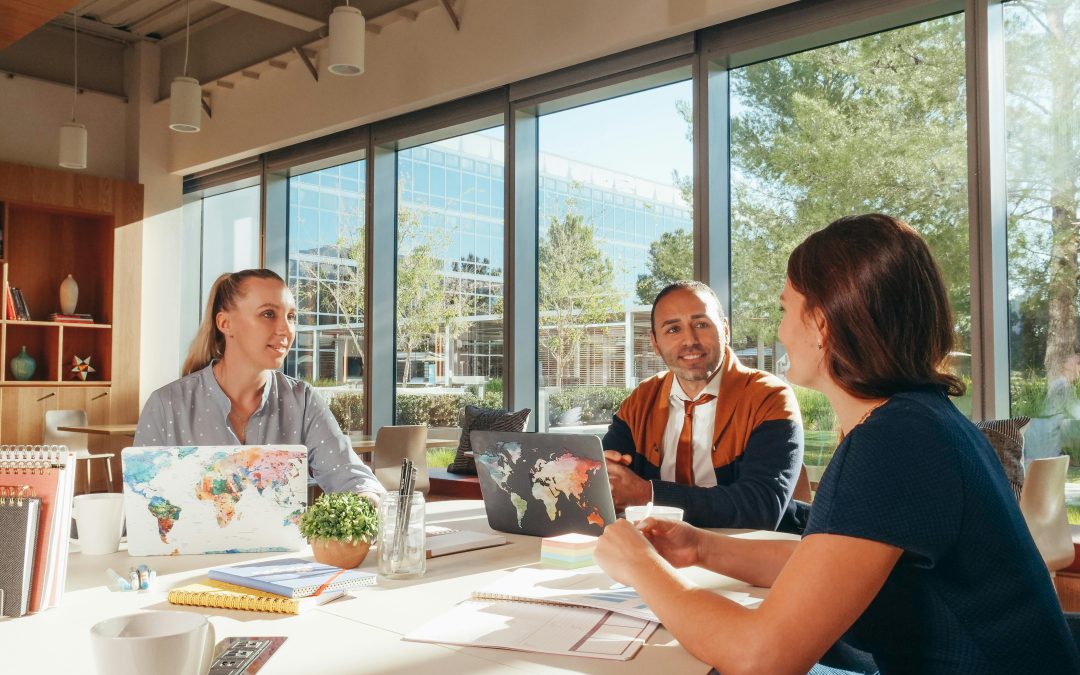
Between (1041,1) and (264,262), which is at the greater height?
(1041,1)

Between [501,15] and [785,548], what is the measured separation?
4.25 meters

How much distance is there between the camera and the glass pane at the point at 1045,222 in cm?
359

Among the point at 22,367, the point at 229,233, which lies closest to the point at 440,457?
the point at 229,233

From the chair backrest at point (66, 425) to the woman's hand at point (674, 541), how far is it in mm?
6085

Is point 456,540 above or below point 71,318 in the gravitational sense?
below

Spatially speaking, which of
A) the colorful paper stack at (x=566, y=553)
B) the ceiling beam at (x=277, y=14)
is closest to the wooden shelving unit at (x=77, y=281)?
the ceiling beam at (x=277, y=14)

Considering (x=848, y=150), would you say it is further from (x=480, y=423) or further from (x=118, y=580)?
(x=118, y=580)

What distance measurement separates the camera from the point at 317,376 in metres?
6.82

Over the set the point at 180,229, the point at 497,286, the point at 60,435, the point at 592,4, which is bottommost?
the point at 60,435

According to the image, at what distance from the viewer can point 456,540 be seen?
1.94 metres

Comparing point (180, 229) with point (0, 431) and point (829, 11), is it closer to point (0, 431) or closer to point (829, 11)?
point (0, 431)

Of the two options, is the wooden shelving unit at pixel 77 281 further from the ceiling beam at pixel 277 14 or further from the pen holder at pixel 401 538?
the pen holder at pixel 401 538

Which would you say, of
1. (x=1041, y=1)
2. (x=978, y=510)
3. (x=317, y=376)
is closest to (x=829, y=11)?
(x=1041, y=1)

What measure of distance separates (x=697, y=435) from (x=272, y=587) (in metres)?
1.56
